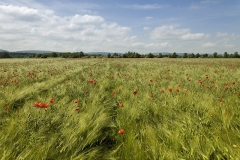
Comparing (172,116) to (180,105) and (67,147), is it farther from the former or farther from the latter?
(67,147)

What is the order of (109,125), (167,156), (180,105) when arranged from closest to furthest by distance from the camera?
(167,156)
(109,125)
(180,105)

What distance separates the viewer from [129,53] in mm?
82000

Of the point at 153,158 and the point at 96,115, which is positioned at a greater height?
the point at 96,115

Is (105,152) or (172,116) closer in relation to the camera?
(105,152)

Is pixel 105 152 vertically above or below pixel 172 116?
below

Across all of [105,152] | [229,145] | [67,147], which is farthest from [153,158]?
[67,147]

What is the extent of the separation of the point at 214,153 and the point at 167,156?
0.45 m

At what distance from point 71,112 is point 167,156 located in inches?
59.1

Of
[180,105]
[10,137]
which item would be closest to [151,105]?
[180,105]

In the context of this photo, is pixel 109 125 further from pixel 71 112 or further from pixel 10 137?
pixel 10 137

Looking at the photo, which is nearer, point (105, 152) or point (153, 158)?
point (153, 158)

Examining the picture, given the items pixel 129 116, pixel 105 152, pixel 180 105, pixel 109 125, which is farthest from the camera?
pixel 180 105

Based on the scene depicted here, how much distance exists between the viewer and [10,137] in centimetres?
163

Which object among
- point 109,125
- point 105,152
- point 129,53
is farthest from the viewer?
point 129,53
